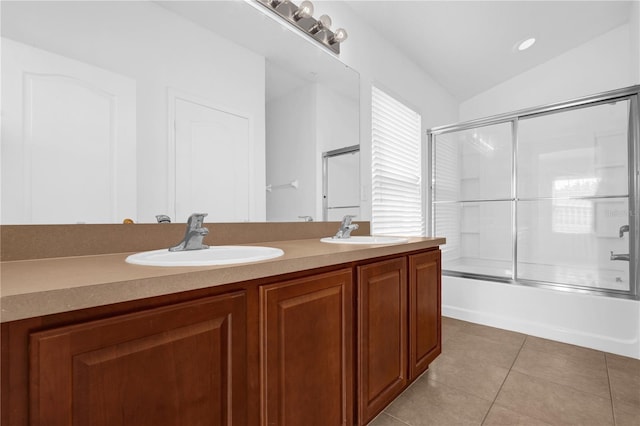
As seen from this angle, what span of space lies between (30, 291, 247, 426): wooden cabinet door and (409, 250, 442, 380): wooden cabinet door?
97 cm

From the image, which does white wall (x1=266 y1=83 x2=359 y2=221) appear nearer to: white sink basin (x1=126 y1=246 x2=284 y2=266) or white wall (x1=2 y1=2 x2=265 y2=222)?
white wall (x1=2 y1=2 x2=265 y2=222)

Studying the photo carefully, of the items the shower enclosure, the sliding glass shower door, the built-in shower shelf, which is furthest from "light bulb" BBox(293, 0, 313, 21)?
the built-in shower shelf

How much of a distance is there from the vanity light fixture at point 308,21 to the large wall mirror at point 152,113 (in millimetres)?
76

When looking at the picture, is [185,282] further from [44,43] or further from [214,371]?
[44,43]

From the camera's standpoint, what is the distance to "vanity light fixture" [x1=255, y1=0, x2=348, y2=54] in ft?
5.28

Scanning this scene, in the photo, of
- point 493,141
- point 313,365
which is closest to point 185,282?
point 313,365

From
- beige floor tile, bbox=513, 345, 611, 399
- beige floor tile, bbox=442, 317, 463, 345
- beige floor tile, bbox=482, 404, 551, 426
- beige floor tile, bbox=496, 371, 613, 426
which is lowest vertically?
beige floor tile, bbox=442, 317, 463, 345

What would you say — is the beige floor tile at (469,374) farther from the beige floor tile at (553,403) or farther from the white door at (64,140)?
the white door at (64,140)

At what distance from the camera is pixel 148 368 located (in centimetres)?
61

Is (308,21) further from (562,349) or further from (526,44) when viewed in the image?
(562,349)

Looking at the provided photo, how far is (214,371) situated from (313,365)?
36 centimetres

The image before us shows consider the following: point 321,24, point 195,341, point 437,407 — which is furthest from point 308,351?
point 321,24

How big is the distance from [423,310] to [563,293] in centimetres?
146

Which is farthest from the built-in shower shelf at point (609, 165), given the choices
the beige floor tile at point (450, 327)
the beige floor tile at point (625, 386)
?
the beige floor tile at point (450, 327)
